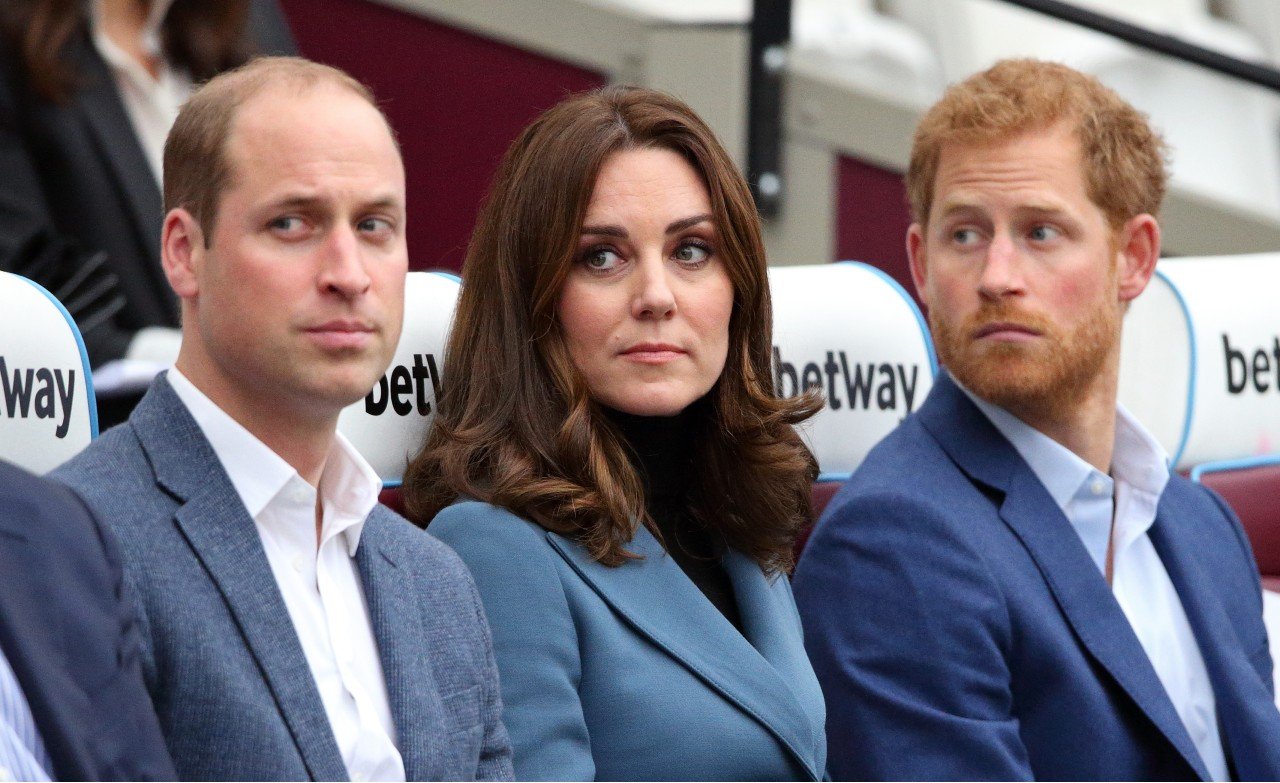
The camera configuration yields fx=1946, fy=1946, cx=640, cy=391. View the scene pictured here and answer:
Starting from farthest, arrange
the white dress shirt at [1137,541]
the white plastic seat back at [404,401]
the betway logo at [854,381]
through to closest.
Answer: the betway logo at [854,381], the white dress shirt at [1137,541], the white plastic seat back at [404,401]

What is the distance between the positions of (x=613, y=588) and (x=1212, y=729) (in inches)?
32.3

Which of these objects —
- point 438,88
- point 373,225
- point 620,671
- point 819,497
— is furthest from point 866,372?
point 438,88

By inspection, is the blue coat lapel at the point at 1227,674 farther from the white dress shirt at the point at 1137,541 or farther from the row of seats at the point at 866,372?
the row of seats at the point at 866,372

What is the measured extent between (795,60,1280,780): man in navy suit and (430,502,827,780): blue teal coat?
18 cm

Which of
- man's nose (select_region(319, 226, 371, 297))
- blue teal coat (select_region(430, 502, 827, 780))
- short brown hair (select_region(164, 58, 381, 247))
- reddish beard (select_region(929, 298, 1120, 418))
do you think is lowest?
blue teal coat (select_region(430, 502, 827, 780))

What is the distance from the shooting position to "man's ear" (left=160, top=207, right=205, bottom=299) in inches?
66.6

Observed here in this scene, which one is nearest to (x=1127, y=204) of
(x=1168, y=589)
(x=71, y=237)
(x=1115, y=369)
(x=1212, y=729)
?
(x=1115, y=369)

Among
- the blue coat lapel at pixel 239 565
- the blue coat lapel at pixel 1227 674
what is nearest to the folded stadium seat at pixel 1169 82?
the blue coat lapel at pixel 1227 674

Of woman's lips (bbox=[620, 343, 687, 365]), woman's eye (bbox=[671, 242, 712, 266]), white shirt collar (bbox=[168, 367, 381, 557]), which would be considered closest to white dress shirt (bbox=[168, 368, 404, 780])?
white shirt collar (bbox=[168, 367, 381, 557])

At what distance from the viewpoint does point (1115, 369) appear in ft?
8.16

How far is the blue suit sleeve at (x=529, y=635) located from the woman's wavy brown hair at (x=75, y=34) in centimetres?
138

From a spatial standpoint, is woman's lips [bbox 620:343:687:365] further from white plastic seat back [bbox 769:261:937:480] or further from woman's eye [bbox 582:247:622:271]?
white plastic seat back [bbox 769:261:937:480]

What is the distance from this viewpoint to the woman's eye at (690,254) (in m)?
2.17

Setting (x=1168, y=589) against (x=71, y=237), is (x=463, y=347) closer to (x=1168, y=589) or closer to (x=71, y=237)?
(x=1168, y=589)
